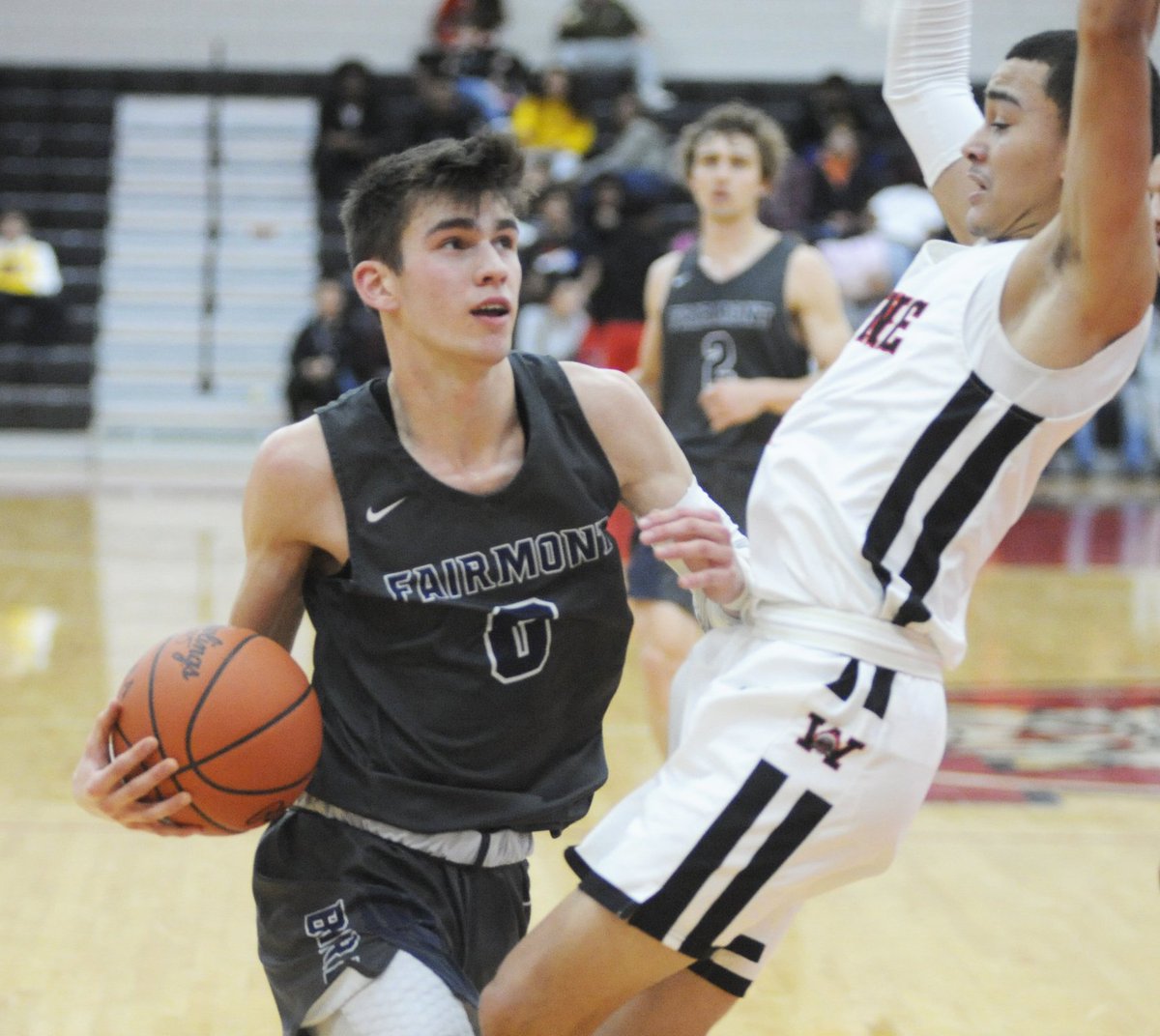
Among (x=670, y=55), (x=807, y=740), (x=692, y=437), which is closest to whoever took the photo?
(x=807, y=740)

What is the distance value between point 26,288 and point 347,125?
3303 millimetres

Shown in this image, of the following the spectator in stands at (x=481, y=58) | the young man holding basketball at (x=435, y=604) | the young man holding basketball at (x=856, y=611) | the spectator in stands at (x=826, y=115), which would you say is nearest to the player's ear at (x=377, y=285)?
the young man holding basketball at (x=435, y=604)

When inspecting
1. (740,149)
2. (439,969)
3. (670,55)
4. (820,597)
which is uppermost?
(670,55)

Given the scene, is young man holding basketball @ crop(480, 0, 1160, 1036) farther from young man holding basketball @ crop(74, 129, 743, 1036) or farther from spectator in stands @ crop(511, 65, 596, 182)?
spectator in stands @ crop(511, 65, 596, 182)

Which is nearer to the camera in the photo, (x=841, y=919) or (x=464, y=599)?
(x=464, y=599)

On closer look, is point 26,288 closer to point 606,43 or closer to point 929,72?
point 606,43

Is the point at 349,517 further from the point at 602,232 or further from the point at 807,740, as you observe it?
the point at 602,232

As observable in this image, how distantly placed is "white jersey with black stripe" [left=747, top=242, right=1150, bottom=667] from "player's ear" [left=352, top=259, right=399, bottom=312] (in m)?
0.80

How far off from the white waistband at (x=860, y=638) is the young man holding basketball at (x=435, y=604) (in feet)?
1.68

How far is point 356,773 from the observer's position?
109 inches

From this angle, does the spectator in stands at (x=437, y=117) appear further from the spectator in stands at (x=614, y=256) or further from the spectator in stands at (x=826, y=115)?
the spectator in stands at (x=826, y=115)

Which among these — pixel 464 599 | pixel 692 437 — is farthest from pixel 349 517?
pixel 692 437

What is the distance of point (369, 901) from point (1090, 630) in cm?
655

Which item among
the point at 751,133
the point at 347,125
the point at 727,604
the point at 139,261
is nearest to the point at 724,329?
the point at 751,133
